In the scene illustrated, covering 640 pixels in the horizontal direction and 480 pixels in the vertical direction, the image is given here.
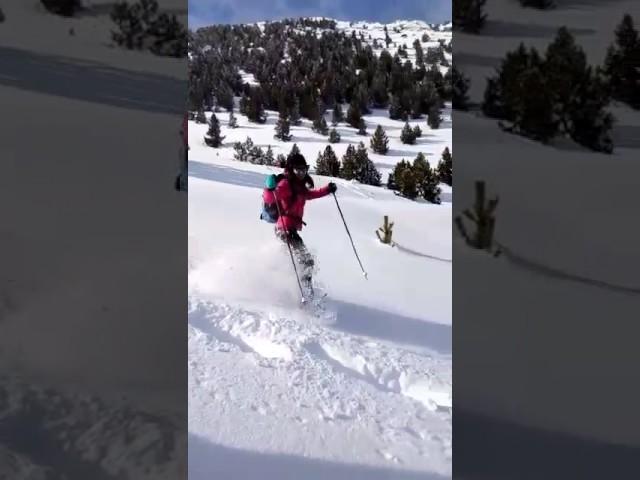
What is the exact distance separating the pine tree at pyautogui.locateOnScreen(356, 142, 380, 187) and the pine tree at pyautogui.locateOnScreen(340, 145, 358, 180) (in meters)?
0.01

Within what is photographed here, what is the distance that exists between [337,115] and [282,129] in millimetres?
238

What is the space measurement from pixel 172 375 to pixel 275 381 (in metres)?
0.88

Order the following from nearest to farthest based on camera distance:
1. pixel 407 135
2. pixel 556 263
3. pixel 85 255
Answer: pixel 85 255
pixel 556 263
pixel 407 135

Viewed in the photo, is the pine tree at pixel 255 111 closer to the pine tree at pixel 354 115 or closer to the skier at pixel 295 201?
the skier at pixel 295 201

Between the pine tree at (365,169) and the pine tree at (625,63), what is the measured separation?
110 cm

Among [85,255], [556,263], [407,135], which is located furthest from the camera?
[407,135]

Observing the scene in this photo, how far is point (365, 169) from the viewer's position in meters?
2.34

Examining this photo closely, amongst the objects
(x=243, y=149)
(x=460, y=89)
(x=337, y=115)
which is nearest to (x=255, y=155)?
(x=243, y=149)

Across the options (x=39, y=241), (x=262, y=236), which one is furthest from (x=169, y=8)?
(x=262, y=236)

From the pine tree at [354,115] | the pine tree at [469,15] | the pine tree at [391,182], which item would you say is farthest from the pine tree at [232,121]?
the pine tree at [469,15]

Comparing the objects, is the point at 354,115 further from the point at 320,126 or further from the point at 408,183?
the point at 408,183

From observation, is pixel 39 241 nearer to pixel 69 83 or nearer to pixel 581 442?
pixel 69 83

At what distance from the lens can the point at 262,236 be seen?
7.61 ft

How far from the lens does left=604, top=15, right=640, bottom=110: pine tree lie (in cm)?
133
